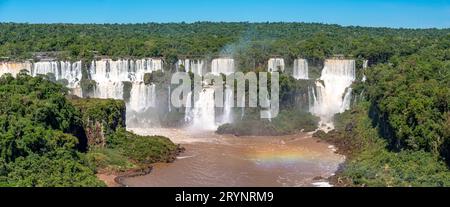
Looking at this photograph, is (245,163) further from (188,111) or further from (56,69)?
(56,69)

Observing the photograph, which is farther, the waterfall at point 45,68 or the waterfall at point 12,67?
the waterfall at point 45,68

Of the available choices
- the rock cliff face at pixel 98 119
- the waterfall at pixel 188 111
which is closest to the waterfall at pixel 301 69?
the waterfall at pixel 188 111

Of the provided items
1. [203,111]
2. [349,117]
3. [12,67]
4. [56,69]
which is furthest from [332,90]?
[12,67]

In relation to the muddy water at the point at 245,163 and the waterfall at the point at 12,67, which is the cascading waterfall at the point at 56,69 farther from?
the muddy water at the point at 245,163

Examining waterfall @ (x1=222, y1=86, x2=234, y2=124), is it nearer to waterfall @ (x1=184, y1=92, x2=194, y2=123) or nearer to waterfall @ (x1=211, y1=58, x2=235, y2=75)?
waterfall @ (x1=184, y1=92, x2=194, y2=123)

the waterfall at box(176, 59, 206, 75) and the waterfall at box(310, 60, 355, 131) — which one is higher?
the waterfall at box(176, 59, 206, 75)

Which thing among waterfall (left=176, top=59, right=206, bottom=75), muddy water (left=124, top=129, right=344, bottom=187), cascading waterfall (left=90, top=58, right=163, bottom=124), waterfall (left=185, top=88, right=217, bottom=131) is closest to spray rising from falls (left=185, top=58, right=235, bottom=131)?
waterfall (left=185, top=88, right=217, bottom=131)
